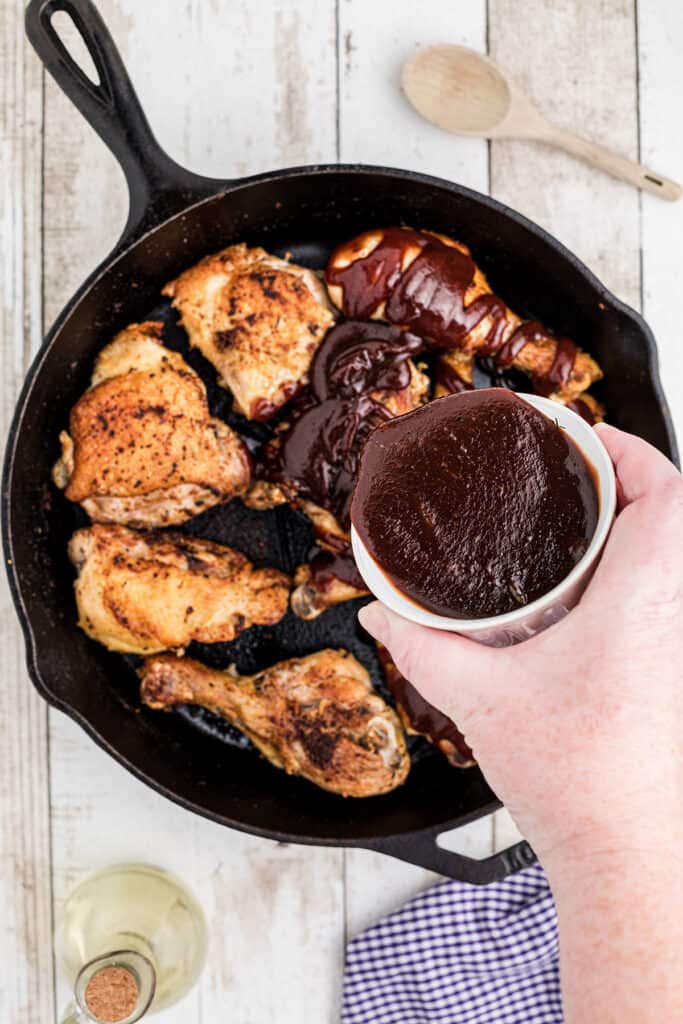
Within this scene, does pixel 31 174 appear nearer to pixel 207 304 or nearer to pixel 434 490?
pixel 207 304

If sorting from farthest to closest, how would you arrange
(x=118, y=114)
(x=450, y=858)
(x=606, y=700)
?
(x=450, y=858), (x=118, y=114), (x=606, y=700)

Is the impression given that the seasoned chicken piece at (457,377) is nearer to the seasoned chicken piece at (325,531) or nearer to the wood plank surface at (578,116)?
the seasoned chicken piece at (325,531)

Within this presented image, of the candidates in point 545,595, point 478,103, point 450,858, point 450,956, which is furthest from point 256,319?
point 450,956

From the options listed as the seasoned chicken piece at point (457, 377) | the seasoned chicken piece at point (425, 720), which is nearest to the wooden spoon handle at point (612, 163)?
the seasoned chicken piece at point (457, 377)

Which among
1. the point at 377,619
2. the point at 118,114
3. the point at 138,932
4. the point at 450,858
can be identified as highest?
the point at 118,114

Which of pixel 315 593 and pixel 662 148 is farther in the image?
pixel 662 148

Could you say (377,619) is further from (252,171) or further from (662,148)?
(662,148)

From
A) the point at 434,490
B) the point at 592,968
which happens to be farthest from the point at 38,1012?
the point at 434,490
